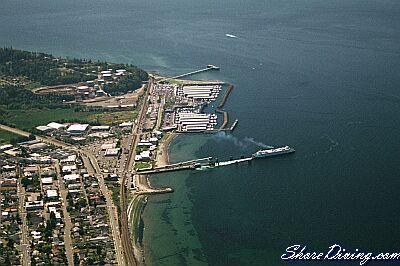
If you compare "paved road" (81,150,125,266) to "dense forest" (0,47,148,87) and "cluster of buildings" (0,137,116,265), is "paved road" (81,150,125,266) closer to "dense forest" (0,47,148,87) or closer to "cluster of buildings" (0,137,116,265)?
"cluster of buildings" (0,137,116,265)

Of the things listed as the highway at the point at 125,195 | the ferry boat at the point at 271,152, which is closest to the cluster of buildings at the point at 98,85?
the highway at the point at 125,195

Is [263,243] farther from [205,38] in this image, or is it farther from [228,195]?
[205,38]

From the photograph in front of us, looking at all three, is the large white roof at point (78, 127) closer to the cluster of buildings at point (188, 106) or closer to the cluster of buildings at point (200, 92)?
the cluster of buildings at point (188, 106)

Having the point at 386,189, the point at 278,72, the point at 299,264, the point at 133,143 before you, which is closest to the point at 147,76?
the point at 278,72

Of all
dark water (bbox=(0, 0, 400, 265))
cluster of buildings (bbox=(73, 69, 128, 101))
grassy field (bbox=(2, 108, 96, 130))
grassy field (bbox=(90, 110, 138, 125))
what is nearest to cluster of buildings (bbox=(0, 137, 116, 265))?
dark water (bbox=(0, 0, 400, 265))

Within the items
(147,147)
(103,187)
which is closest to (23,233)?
(103,187)

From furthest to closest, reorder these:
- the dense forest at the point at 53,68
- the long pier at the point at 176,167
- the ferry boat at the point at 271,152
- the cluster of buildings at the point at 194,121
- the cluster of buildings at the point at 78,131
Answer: the dense forest at the point at 53,68 < the cluster of buildings at the point at 194,121 < the cluster of buildings at the point at 78,131 < the ferry boat at the point at 271,152 < the long pier at the point at 176,167
